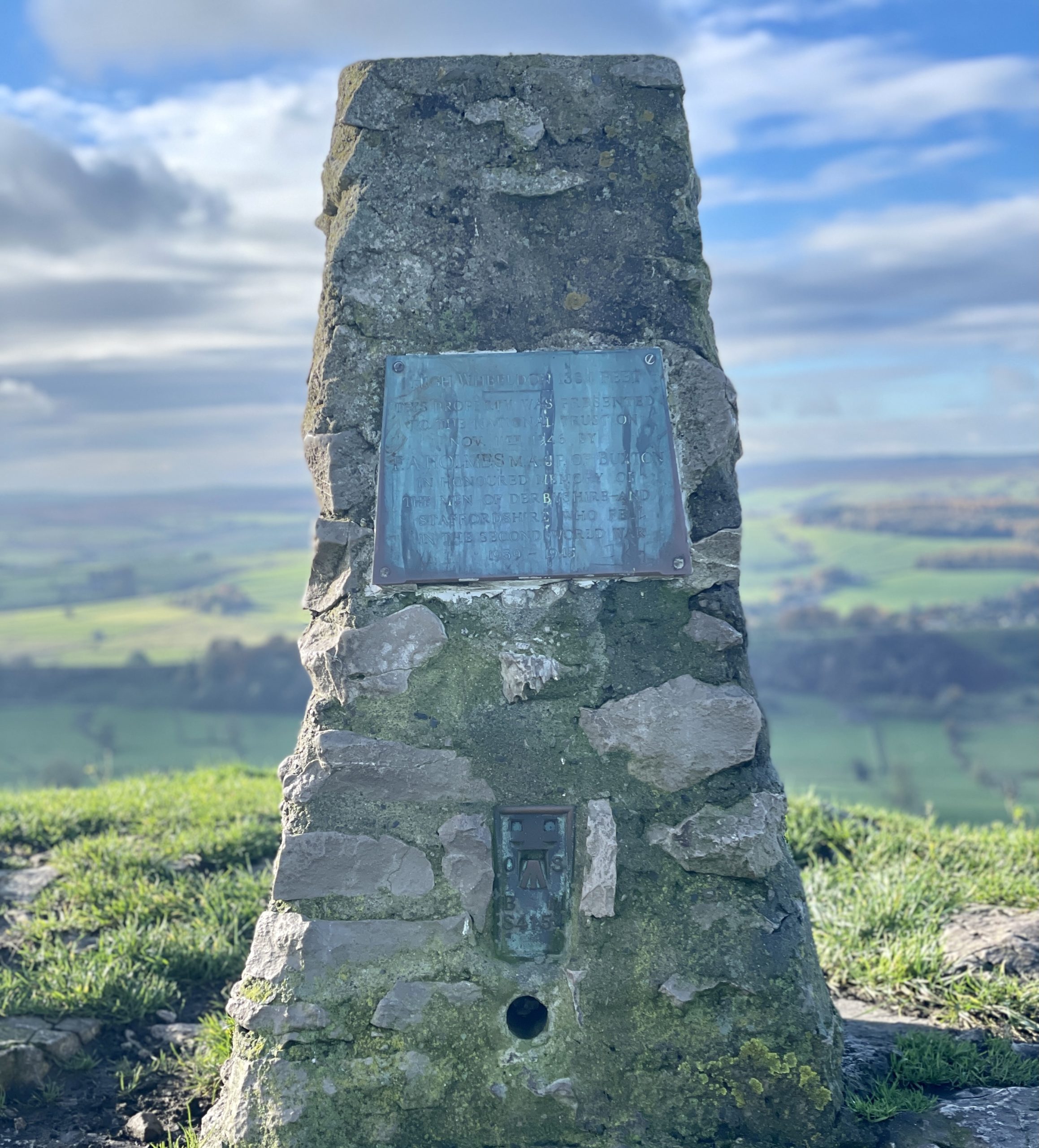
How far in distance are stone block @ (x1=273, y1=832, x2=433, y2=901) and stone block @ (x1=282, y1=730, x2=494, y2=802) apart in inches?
5.5

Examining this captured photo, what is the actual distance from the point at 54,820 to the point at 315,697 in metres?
2.81

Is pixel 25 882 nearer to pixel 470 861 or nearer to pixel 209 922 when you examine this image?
pixel 209 922

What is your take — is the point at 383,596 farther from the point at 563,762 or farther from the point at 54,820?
the point at 54,820

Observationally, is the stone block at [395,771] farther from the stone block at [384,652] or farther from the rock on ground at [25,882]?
the rock on ground at [25,882]

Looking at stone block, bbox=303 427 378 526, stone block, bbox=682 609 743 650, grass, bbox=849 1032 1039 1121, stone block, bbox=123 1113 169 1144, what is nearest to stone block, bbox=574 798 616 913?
stone block, bbox=682 609 743 650

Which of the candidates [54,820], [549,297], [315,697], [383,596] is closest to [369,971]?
[315,697]

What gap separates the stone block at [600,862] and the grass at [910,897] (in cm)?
145

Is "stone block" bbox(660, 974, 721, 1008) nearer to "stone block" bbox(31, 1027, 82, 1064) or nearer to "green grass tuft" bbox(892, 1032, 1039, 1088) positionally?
"green grass tuft" bbox(892, 1032, 1039, 1088)

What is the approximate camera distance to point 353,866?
3.06 meters

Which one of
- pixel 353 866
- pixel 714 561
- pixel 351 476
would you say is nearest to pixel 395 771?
pixel 353 866

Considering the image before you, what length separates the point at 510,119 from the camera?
3.30 m

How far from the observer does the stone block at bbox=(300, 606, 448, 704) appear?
3.11 m

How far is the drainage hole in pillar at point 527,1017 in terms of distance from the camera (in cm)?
300

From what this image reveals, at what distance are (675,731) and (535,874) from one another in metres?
0.56
